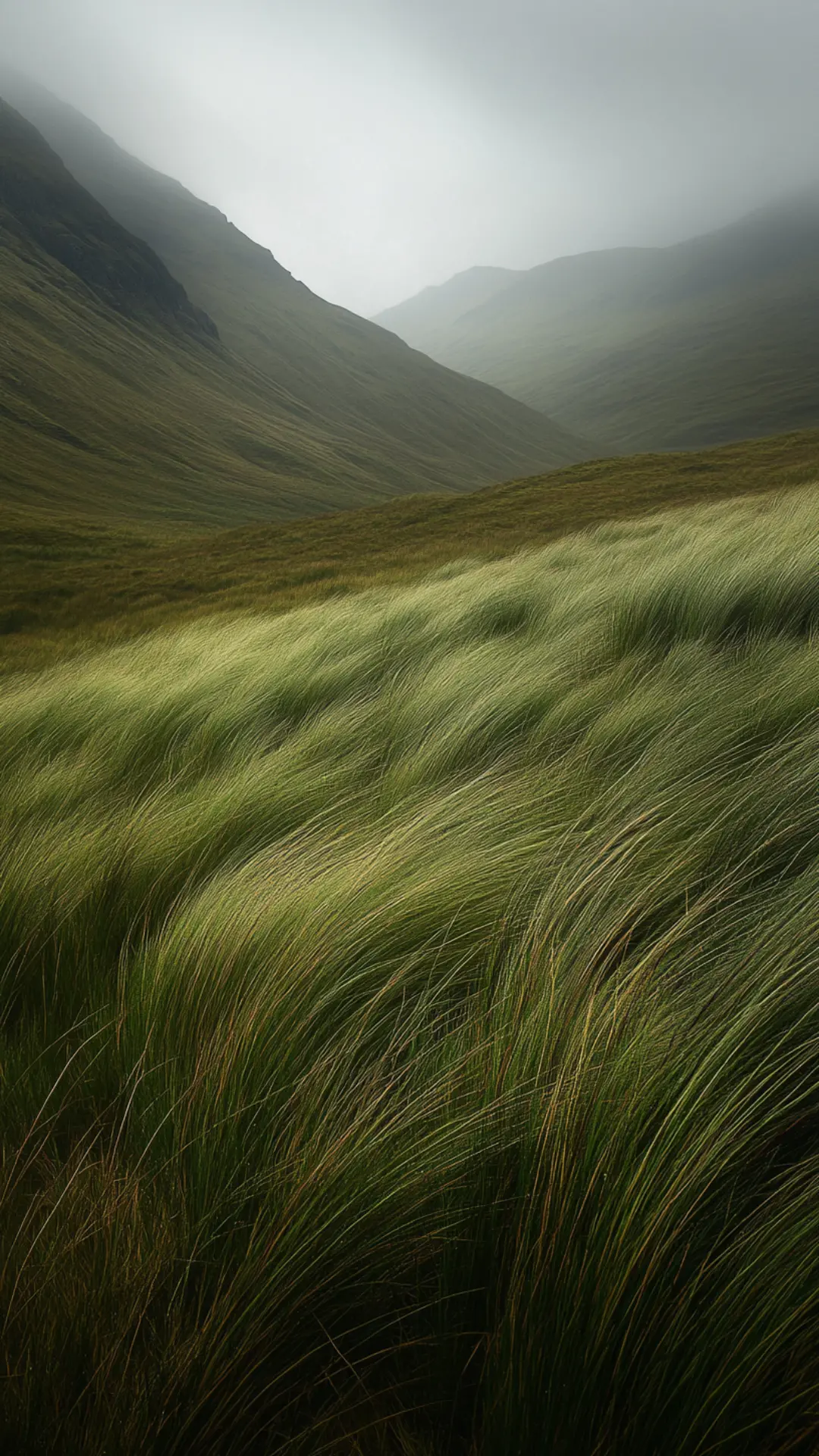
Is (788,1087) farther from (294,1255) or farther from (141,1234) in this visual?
(141,1234)

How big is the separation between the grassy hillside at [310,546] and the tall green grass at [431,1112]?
7965mm

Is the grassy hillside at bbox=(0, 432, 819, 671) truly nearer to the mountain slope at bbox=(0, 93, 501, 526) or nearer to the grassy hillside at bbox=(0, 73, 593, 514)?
the mountain slope at bbox=(0, 93, 501, 526)

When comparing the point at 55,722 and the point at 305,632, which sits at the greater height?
the point at 305,632

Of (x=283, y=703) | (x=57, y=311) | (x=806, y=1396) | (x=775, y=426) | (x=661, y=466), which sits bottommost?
(x=283, y=703)

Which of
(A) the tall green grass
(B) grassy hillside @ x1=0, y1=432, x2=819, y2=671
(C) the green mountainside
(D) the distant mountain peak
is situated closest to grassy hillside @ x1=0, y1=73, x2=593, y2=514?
(D) the distant mountain peak

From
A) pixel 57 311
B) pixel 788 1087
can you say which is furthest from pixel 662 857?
pixel 57 311

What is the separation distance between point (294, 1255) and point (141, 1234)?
0.17m

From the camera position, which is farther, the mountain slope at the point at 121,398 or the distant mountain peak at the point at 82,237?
the distant mountain peak at the point at 82,237

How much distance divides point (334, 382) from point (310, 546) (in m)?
82.1

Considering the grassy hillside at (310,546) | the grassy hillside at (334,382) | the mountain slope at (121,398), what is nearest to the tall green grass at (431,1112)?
the grassy hillside at (310,546)

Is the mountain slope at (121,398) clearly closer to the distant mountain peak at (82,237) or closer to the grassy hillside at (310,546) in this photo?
the distant mountain peak at (82,237)

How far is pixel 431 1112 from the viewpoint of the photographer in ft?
2.44

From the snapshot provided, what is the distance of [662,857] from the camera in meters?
1.24

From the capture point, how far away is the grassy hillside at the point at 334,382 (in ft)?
230
